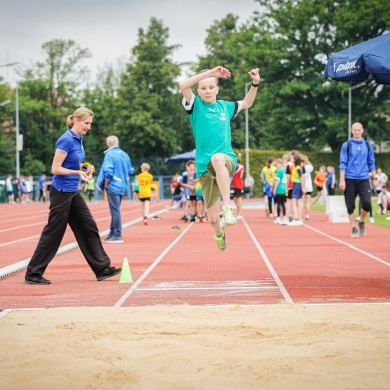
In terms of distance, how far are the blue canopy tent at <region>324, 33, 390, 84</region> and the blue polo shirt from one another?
2.99 m

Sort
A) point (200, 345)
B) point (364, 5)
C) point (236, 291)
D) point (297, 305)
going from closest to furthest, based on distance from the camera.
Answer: point (200, 345)
point (297, 305)
point (236, 291)
point (364, 5)

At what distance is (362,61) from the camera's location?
9773mm

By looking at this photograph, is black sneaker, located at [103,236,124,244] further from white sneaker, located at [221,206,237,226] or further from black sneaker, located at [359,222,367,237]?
white sneaker, located at [221,206,237,226]

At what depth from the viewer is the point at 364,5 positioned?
60031mm

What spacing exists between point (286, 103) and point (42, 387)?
5967cm

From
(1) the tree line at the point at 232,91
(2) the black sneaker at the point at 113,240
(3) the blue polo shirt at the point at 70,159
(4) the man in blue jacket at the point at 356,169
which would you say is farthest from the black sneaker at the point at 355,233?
(1) the tree line at the point at 232,91

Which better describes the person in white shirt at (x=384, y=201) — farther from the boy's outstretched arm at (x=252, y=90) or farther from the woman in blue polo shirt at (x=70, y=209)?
the boy's outstretched arm at (x=252, y=90)

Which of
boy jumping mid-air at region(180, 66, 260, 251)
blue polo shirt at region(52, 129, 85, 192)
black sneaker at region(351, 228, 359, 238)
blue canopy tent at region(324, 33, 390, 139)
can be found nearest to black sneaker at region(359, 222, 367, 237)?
black sneaker at region(351, 228, 359, 238)

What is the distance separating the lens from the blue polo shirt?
34.1ft

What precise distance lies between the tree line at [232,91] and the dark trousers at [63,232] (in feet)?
168

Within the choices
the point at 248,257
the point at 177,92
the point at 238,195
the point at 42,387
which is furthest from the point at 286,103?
the point at 42,387

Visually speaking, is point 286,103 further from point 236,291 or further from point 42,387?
point 42,387

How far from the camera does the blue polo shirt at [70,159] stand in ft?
34.1

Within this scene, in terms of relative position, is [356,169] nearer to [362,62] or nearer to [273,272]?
[273,272]
